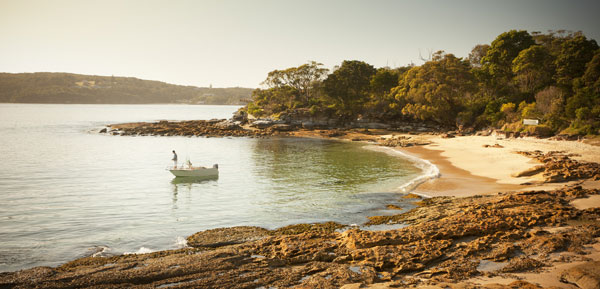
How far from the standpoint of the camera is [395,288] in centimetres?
779

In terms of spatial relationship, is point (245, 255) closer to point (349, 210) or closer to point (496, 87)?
point (349, 210)

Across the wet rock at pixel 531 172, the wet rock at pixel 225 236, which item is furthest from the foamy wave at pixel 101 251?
the wet rock at pixel 531 172

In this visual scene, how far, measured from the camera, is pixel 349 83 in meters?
72.4

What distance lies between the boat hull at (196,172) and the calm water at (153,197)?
0.63 m

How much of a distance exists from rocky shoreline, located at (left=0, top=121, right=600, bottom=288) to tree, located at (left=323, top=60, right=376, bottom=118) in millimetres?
58441

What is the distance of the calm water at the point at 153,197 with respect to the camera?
12.9 meters

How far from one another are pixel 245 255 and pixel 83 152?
118ft

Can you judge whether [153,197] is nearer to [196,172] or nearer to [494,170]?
[196,172]

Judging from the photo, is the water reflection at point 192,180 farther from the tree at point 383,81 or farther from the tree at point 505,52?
the tree at point 383,81

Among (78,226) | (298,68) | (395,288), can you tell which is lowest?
(78,226)

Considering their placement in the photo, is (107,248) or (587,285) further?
(107,248)

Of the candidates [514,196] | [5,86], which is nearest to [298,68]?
[514,196]

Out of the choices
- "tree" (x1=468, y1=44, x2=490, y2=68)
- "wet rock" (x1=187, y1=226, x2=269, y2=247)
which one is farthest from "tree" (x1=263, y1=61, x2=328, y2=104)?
"wet rock" (x1=187, y1=226, x2=269, y2=247)

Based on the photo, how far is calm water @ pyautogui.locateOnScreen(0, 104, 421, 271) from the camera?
42.3 feet
